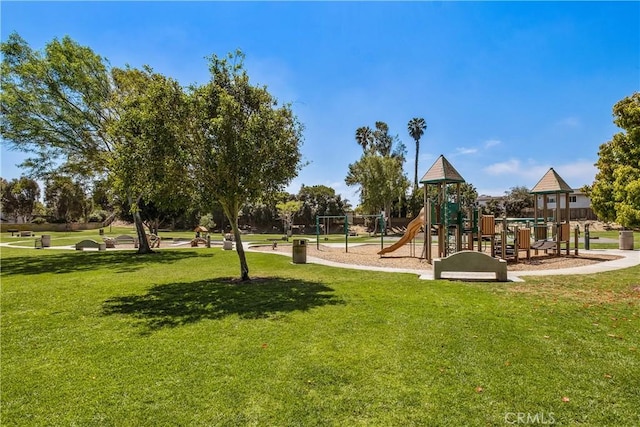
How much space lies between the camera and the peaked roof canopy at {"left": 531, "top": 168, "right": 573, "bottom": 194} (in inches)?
783

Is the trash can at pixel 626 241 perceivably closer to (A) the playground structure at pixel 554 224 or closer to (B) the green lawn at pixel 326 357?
(A) the playground structure at pixel 554 224

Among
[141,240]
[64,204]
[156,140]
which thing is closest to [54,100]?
[141,240]

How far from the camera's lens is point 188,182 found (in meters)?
11.6

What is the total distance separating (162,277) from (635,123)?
15903mm

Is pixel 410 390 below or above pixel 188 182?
below

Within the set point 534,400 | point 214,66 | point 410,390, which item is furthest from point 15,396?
point 214,66

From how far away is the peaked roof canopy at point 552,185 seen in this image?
783 inches

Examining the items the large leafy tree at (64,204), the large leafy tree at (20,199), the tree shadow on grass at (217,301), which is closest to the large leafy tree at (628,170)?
the tree shadow on grass at (217,301)

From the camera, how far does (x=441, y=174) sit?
17625 millimetres

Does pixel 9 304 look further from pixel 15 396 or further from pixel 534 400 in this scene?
pixel 534 400

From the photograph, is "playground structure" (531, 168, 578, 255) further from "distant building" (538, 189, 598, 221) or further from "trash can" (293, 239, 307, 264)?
"distant building" (538, 189, 598, 221)

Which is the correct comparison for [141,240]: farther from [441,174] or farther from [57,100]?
[441,174]

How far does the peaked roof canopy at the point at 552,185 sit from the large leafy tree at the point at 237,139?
600 inches

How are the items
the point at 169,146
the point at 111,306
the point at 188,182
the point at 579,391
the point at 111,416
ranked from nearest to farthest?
the point at 111,416 → the point at 579,391 → the point at 111,306 → the point at 169,146 → the point at 188,182
